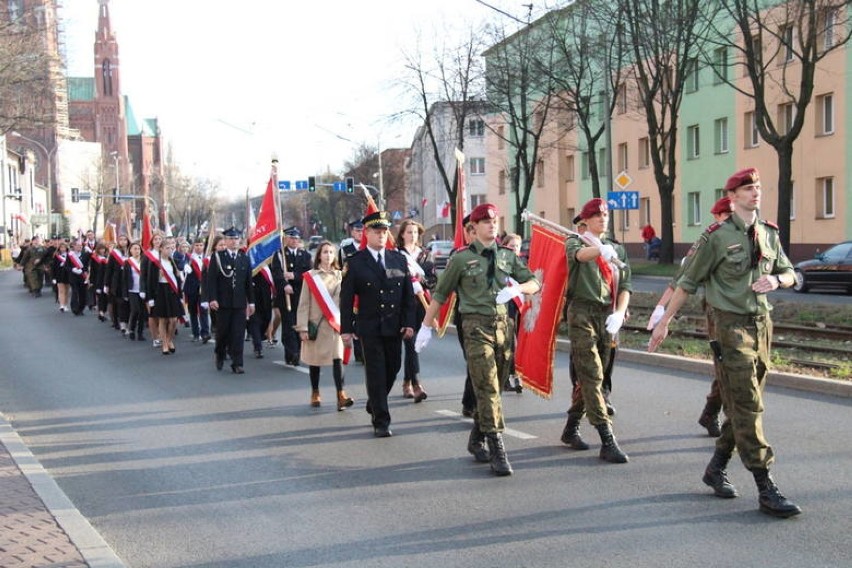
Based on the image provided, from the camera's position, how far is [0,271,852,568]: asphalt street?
5.68m

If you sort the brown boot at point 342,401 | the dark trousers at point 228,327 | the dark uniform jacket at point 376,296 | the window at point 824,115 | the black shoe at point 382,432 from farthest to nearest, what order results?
the window at point 824,115 → the dark trousers at point 228,327 → the brown boot at point 342,401 → the dark uniform jacket at point 376,296 → the black shoe at point 382,432

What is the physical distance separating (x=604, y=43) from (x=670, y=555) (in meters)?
30.3

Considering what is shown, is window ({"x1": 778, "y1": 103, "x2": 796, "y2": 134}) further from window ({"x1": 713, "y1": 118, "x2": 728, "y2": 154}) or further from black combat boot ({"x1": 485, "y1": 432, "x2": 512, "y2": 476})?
black combat boot ({"x1": 485, "y1": 432, "x2": 512, "y2": 476})

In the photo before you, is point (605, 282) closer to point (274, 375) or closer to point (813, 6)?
point (274, 375)

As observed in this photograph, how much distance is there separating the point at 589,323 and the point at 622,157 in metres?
47.9

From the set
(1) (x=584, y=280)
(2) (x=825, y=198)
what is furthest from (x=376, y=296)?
(2) (x=825, y=198)

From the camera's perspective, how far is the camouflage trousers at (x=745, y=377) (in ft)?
20.2

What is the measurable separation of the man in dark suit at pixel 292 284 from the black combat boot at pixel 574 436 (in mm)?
6786

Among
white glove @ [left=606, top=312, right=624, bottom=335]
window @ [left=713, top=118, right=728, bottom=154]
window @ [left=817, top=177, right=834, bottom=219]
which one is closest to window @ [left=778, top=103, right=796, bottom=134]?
window @ [left=817, top=177, right=834, bottom=219]

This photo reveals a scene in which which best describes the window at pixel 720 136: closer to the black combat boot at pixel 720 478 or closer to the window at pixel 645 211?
the window at pixel 645 211

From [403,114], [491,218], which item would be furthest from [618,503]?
[403,114]

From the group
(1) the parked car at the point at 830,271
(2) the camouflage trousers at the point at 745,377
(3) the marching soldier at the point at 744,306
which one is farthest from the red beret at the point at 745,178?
(1) the parked car at the point at 830,271

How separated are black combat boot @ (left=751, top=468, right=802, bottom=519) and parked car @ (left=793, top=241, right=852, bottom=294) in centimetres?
2167

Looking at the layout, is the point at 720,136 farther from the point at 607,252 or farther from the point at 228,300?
the point at 607,252
